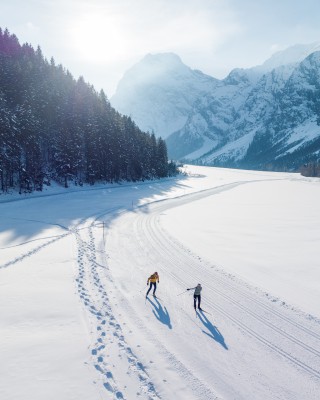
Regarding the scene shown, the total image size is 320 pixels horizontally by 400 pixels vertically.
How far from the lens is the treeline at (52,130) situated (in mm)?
57312

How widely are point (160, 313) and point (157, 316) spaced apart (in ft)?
1.27

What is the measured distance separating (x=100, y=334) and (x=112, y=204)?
42.1 meters

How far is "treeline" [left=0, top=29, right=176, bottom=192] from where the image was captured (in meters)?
57.3

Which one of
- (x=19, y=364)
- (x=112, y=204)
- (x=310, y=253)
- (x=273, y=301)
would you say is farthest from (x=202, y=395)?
(x=112, y=204)

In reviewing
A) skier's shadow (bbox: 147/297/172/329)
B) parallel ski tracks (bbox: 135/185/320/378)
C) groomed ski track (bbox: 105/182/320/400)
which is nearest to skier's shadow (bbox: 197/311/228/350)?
groomed ski track (bbox: 105/182/320/400)

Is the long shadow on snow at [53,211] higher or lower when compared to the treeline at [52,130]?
lower

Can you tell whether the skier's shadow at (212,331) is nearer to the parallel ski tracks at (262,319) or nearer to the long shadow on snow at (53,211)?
the parallel ski tracks at (262,319)

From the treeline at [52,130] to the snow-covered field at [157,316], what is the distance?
26340 mm

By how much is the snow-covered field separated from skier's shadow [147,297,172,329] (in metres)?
0.10

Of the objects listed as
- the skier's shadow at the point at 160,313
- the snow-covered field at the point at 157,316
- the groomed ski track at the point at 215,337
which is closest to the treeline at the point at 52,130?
the snow-covered field at the point at 157,316

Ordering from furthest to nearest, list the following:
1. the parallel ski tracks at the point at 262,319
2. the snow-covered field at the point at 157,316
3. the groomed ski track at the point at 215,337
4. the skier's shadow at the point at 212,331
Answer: the skier's shadow at the point at 212,331
the parallel ski tracks at the point at 262,319
the groomed ski track at the point at 215,337
the snow-covered field at the point at 157,316

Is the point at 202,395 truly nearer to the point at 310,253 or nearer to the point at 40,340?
the point at 40,340

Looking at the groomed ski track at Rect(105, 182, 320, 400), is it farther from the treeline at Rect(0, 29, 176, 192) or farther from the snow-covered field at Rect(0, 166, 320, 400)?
the treeline at Rect(0, 29, 176, 192)

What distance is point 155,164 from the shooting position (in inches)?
4545
